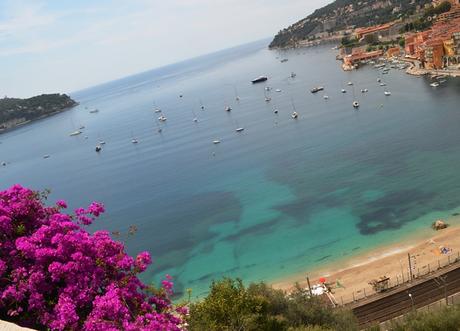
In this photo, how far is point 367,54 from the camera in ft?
355

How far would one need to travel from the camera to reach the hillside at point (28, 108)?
171125 mm

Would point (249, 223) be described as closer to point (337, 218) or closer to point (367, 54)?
point (337, 218)

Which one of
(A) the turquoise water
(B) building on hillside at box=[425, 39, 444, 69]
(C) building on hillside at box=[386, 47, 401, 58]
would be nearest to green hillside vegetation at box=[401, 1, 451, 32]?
(C) building on hillside at box=[386, 47, 401, 58]

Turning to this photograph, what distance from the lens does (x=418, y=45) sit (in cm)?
8581

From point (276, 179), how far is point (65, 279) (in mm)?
37813

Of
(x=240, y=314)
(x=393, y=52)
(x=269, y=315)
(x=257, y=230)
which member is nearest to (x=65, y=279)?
(x=240, y=314)

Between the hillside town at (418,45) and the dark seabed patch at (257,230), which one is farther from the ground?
the hillside town at (418,45)

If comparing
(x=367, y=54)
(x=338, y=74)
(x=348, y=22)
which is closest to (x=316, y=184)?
(x=338, y=74)

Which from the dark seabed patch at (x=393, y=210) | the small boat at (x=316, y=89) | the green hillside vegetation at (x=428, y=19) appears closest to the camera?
the dark seabed patch at (x=393, y=210)

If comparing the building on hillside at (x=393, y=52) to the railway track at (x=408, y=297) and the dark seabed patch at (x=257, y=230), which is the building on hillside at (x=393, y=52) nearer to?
the dark seabed patch at (x=257, y=230)

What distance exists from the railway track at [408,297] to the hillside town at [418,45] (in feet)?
185

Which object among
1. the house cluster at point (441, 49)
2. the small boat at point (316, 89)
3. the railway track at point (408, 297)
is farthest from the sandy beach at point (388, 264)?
the small boat at point (316, 89)

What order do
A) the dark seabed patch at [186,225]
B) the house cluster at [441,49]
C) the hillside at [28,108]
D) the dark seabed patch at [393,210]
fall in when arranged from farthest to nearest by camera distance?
the hillside at [28,108]
the house cluster at [441,49]
the dark seabed patch at [186,225]
the dark seabed patch at [393,210]

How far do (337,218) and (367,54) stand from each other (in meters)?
84.8
